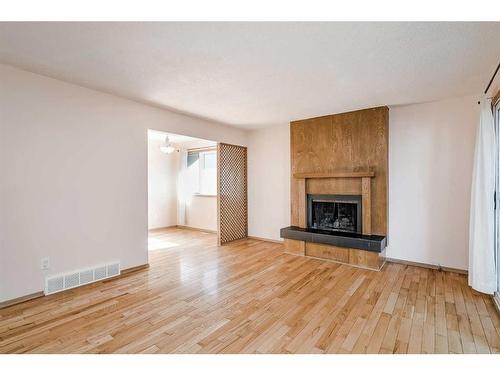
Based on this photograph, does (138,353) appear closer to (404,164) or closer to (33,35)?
(33,35)

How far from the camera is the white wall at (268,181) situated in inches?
189

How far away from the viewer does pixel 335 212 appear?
4098 millimetres

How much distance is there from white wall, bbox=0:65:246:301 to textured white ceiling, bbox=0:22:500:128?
0.27m

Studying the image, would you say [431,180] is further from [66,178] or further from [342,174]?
[66,178]

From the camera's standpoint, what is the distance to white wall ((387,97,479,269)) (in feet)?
10.5

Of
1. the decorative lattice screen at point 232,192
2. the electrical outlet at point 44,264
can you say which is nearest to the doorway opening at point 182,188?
the decorative lattice screen at point 232,192

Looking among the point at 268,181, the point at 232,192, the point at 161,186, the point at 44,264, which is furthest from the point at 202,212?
the point at 44,264

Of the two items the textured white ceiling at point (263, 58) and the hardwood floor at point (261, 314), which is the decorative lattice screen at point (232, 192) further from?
the textured white ceiling at point (263, 58)

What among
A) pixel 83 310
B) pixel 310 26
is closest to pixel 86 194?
pixel 83 310

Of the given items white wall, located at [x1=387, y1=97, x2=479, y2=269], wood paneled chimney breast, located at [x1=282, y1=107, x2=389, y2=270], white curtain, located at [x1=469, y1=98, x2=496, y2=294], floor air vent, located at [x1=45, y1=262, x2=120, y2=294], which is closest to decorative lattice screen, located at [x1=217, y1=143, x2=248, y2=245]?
wood paneled chimney breast, located at [x1=282, y1=107, x2=389, y2=270]

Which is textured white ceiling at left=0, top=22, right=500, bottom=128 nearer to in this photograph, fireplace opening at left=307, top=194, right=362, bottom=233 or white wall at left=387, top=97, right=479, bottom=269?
white wall at left=387, top=97, right=479, bottom=269

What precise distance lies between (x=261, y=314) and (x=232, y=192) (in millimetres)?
3092

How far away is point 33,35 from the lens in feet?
5.98
